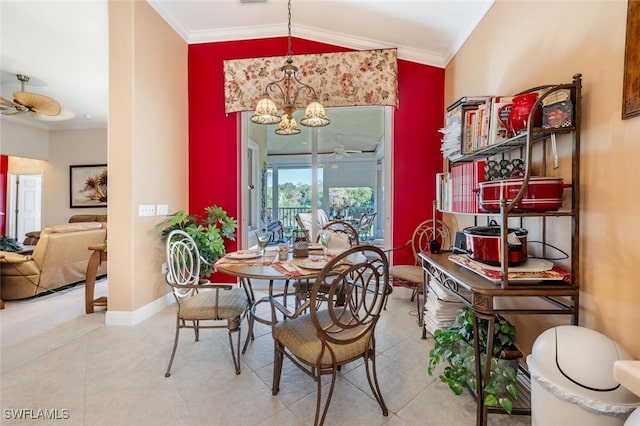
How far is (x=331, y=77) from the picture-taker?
11.4ft

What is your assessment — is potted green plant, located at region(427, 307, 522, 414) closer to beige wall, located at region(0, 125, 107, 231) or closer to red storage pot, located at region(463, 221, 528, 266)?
red storage pot, located at region(463, 221, 528, 266)

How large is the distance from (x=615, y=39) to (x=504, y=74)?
3.19 ft

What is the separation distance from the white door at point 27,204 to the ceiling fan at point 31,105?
12.0 ft

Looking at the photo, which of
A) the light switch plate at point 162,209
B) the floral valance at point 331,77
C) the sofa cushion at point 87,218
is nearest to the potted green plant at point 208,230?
the light switch plate at point 162,209

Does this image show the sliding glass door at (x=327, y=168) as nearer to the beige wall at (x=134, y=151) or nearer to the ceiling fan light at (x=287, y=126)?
the beige wall at (x=134, y=151)

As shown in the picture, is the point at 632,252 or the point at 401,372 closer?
the point at 632,252

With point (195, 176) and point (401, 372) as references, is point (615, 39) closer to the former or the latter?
point (401, 372)

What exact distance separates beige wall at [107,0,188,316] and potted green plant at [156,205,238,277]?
0.56 ft

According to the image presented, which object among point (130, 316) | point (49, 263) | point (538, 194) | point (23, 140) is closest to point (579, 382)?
point (538, 194)

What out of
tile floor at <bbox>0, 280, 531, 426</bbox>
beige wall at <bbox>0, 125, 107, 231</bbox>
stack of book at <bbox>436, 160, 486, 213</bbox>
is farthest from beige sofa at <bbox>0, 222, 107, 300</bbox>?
stack of book at <bbox>436, 160, 486, 213</bbox>

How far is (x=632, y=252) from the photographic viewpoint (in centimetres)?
121

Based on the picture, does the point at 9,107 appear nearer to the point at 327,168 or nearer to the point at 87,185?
the point at 87,185

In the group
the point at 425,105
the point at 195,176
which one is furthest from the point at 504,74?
the point at 195,176

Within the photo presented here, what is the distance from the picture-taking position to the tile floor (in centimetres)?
156
